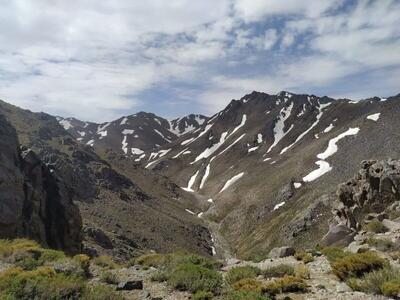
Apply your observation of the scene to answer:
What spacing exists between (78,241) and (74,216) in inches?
98.8

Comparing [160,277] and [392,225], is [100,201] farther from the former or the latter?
[160,277]

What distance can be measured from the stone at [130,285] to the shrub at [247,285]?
3.37 metres

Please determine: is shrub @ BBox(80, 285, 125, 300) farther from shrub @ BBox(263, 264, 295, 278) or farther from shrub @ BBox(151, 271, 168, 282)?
shrub @ BBox(263, 264, 295, 278)

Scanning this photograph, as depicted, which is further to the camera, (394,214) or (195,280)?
(394,214)

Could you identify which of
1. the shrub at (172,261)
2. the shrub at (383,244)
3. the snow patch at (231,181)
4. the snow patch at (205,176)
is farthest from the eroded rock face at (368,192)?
the snow patch at (205,176)

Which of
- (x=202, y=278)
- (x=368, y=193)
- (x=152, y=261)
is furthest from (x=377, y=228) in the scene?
(x=368, y=193)

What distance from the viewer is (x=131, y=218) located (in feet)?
302

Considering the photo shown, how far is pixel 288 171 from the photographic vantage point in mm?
114750

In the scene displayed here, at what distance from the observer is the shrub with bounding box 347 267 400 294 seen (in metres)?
11.8

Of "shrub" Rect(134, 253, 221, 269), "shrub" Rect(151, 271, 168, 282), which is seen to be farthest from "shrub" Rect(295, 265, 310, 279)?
"shrub" Rect(151, 271, 168, 282)

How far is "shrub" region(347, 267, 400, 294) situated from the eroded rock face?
80.1 ft

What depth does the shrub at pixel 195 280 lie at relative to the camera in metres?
13.6

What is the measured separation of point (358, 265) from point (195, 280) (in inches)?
210

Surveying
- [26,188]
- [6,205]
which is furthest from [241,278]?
[26,188]
